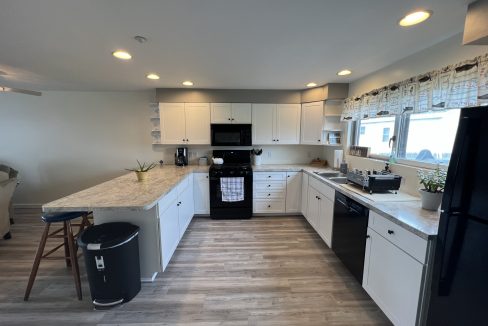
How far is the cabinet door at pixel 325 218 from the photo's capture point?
2.49 m

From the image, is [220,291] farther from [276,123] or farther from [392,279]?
[276,123]

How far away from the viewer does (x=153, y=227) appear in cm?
197

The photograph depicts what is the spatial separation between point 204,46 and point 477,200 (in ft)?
6.80

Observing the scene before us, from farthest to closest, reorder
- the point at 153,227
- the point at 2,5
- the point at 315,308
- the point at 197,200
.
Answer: the point at 197,200 < the point at 153,227 < the point at 315,308 < the point at 2,5

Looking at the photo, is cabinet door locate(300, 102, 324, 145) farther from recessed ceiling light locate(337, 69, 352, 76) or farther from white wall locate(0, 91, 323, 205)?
recessed ceiling light locate(337, 69, 352, 76)

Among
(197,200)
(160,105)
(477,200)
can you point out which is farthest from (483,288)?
(160,105)

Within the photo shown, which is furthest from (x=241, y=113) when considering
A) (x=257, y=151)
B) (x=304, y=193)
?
(x=304, y=193)

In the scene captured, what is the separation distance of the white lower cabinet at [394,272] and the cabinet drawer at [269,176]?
187 cm

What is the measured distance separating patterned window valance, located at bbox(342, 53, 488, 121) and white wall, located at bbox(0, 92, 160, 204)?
12.1 feet

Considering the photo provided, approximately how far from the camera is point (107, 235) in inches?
67.3

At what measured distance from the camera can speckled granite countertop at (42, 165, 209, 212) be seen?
5.49 feet

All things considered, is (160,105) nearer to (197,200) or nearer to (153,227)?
(197,200)

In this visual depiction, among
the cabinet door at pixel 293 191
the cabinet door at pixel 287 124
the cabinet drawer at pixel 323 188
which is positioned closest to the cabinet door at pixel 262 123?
the cabinet door at pixel 287 124

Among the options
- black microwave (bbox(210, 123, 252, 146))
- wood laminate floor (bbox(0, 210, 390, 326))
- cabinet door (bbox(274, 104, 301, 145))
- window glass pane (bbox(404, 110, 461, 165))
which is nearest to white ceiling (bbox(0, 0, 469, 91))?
window glass pane (bbox(404, 110, 461, 165))
